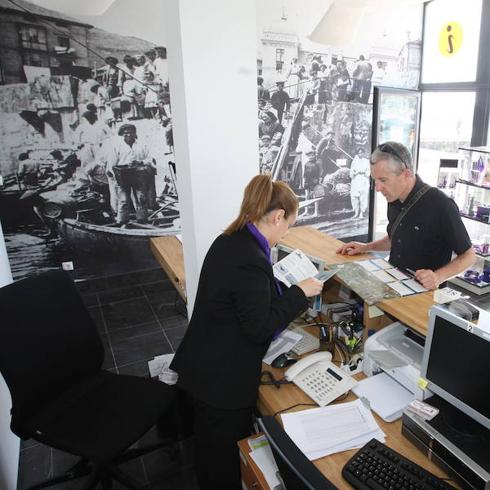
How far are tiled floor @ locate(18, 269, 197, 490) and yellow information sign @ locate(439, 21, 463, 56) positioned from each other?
13.8 ft

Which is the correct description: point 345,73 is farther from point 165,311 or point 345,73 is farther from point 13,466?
point 13,466

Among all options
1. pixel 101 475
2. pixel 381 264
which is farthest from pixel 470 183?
pixel 101 475

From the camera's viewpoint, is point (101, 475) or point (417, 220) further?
point (417, 220)

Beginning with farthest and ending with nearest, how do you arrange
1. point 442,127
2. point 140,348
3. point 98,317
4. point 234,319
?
point 442,127 → point 98,317 → point 140,348 → point 234,319

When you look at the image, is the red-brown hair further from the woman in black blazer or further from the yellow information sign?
the yellow information sign

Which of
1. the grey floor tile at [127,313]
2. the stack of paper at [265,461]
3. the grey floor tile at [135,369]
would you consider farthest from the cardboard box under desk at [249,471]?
the grey floor tile at [127,313]

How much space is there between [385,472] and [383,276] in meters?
0.91

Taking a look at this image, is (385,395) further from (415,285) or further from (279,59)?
(279,59)

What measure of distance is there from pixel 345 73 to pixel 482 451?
4.60 m

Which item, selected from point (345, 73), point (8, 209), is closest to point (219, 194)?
point (8, 209)

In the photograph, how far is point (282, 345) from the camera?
202 cm

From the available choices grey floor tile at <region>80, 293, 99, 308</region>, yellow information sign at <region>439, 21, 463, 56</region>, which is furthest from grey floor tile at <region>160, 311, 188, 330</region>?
yellow information sign at <region>439, 21, 463, 56</region>

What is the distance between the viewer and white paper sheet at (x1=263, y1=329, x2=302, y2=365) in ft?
6.42

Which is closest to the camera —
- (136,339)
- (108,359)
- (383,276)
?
(383,276)
